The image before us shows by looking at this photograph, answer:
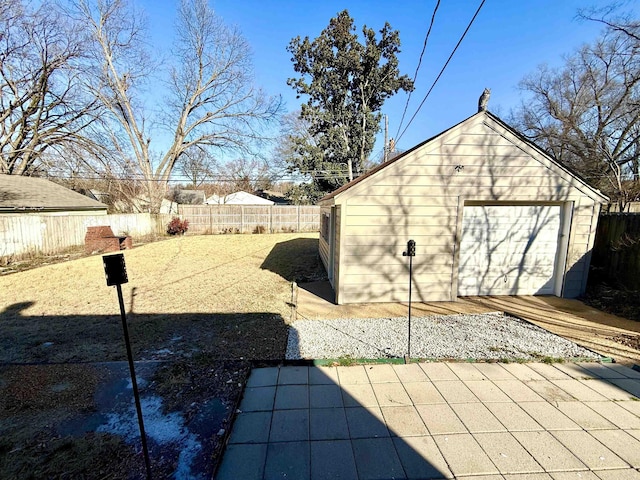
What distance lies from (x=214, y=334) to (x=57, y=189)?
18.5 metres

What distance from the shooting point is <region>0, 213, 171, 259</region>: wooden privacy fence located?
10.3 metres

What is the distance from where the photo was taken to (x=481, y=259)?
232 inches

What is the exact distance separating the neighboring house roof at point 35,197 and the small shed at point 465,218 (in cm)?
1523

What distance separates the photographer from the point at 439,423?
237cm

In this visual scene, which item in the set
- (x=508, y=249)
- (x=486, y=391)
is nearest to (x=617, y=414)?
(x=486, y=391)

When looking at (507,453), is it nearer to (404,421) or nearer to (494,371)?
(404,421)

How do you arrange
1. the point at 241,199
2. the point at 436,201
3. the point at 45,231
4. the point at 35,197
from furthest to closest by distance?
the point at 241,199 < the point at 35,197 < the point at 45,231 < the point at 436,201

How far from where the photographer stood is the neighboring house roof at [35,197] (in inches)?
476

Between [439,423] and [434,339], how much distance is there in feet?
5.73

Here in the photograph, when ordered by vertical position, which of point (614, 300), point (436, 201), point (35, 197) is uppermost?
point (35, 197)

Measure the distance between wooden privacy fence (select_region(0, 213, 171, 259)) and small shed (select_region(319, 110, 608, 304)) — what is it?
42.6 ft

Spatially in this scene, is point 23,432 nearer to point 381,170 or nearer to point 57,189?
point 381,170

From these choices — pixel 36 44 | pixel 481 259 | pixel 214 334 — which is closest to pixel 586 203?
pixel 481 259

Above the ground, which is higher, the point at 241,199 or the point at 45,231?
the point at 241,199
